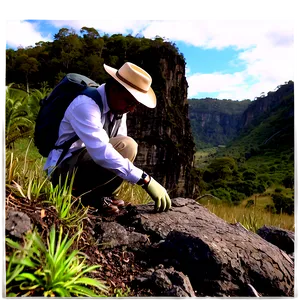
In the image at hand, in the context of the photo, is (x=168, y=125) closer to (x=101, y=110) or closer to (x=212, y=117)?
(x=101, y=110)

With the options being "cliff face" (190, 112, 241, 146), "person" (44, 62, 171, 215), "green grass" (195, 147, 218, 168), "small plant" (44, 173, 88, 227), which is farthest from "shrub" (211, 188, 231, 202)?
"small plant" (44, 173, 88, 227)

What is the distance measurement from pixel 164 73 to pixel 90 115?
1959 millimetres

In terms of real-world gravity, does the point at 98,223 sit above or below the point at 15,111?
below

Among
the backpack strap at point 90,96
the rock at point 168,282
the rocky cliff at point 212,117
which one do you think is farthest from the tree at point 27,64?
the rock at point 168,282

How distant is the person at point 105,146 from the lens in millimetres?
2994

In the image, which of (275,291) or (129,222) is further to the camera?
(129,222)

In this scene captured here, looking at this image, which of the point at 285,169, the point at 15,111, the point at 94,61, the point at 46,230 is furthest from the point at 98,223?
the point at 285,169

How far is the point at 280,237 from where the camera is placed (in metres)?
3.98

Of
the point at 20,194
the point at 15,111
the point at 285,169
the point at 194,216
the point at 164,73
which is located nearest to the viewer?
the point at 20,194

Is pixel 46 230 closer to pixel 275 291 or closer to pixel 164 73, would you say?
pixel 275 291

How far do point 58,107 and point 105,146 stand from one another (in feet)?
2.04

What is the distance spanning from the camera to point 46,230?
8.34 feet

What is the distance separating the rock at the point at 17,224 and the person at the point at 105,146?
1.44 feet

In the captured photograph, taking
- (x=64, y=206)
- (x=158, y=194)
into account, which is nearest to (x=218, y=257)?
(x=158, y=194)
